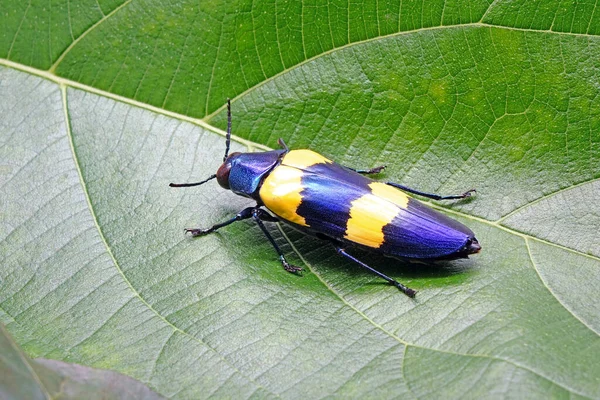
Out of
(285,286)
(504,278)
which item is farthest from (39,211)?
(504,278)

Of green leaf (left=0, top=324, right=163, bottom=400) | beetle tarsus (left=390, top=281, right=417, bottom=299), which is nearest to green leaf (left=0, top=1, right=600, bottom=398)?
beetle tarsus (left=390, top=281, right=417, bottom=299)

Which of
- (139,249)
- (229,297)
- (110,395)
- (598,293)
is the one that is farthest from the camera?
(139,249)

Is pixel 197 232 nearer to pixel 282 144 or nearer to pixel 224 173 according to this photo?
pixel 224 173

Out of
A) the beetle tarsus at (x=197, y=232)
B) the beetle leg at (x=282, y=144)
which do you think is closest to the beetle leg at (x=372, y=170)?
the beetle leg at (x=282, y=144)

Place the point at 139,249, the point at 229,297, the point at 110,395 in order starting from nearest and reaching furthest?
→ the point at 110,395 < the point at 229,297 < the point at 139,249

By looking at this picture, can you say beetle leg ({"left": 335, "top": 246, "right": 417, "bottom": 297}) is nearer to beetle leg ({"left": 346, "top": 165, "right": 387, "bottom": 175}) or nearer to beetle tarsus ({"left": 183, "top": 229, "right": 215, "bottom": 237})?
beetle leg ({"left": 346, "top": 165, "right": 387, "bottom": 175})

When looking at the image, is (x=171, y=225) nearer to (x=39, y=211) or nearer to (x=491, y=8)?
(x=39, y=211)

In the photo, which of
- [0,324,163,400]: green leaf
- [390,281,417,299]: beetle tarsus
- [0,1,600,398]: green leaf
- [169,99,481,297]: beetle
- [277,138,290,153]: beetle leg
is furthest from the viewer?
[277,138,290,153]: beetle leg
